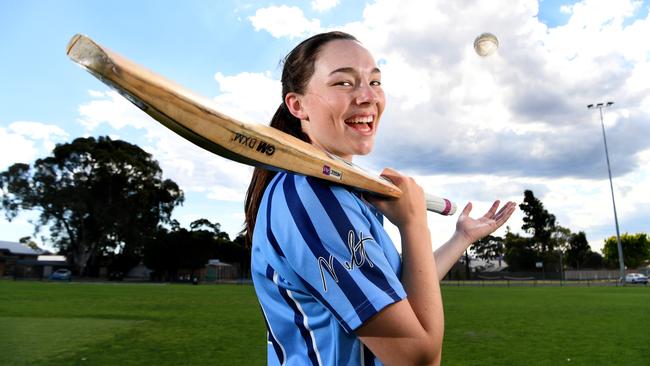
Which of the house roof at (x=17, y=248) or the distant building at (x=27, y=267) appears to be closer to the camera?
the distant building at (x=27, y=267)

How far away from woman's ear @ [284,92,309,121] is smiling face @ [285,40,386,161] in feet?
0.07

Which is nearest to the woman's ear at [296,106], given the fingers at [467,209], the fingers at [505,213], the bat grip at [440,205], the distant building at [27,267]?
the bat grip at [440,205]

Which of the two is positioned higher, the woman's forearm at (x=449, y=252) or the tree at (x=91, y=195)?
the tree at (x=91, y=195)

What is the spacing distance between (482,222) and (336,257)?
136 cm

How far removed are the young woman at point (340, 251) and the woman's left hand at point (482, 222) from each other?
0.83 metres

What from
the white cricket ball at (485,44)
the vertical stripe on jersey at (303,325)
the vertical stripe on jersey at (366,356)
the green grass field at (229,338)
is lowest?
the green grass field at (229,338)

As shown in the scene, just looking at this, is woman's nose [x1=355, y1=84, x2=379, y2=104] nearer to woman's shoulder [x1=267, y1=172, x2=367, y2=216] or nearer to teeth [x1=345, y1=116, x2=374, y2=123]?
teeth [x1=345, y1=116, x2=374, y2=123]

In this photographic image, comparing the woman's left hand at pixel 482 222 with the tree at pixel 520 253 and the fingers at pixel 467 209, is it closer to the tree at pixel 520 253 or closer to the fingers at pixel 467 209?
the fingers at pixel 467 209

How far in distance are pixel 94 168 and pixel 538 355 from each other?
1957 inches

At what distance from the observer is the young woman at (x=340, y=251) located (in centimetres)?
115

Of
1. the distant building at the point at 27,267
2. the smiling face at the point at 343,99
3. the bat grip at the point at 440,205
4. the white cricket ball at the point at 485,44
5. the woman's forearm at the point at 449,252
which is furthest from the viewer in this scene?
the distant building at the point at 27,267

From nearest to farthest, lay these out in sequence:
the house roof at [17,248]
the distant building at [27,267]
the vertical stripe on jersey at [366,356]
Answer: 1. the vertical stripe on jersey at [366,356]
2. the distant building at [27,267]
3. the house roof at [17,248]

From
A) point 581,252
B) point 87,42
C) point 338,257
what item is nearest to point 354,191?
point 338,257

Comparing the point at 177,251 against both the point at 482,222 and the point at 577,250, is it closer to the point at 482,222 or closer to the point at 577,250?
the point at 482,222
